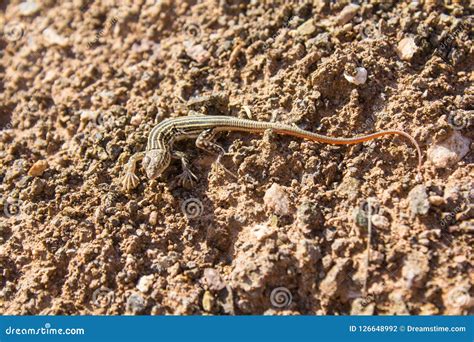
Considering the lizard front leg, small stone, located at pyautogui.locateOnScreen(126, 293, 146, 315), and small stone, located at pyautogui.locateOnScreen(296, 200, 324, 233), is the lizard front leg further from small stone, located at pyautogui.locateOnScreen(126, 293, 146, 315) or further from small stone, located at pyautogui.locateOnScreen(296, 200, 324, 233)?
small stone, located at pyautogui.locateOnScreen(296, 200, 324, 233)

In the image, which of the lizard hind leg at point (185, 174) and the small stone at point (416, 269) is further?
the lizard hind leg at point (185, 174)

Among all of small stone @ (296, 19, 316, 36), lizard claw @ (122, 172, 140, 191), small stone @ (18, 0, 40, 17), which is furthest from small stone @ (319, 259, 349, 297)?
small stone @ (18, 0, 40, 17)

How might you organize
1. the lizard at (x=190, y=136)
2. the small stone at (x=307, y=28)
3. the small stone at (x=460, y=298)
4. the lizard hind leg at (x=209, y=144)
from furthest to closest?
the small stone at (x=307, y=28) → the lizard hind leg at (x=209, y=144) → the lizard at (x=190, y=136) → the small stone at (x=460, y=298)

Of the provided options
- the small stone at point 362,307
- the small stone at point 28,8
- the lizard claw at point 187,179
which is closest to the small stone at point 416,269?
the small stone at point 362,307

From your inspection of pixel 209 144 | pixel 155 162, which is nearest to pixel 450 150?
pixel 209 144

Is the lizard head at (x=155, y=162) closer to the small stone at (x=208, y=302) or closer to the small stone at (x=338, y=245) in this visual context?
the small stone at (x=208, y=302)

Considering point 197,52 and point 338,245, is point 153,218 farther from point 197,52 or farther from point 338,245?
point 197,52

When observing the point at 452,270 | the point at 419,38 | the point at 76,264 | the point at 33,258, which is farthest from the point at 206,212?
the point at 419,38
